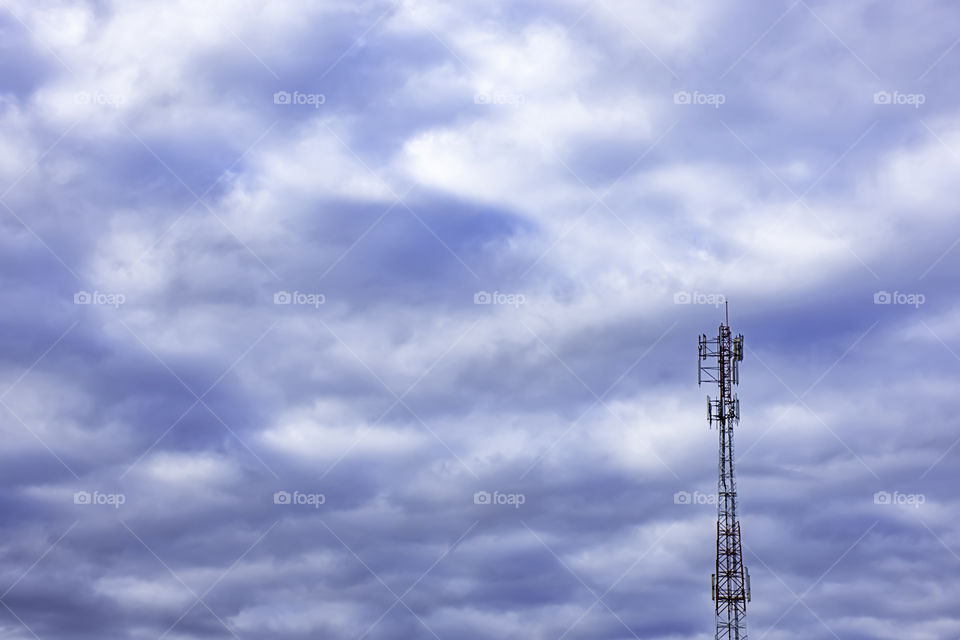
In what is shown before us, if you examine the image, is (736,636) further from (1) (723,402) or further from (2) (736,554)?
(1) (723,402)

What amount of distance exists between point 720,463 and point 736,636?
16698 millimetres

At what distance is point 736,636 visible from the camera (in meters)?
127

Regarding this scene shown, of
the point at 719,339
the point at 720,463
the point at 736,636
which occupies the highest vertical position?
the point at 719,339

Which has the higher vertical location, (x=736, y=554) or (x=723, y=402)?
A: (x=723, y=402)

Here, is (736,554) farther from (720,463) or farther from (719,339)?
(719,339)

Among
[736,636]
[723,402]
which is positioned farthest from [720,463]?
[736,636]

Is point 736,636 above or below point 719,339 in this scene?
below

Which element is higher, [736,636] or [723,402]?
[723,402]

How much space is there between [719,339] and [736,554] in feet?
68.8

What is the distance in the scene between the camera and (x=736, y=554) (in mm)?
129125

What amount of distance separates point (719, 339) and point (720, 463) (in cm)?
1222

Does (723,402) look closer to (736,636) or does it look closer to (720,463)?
(720,463)

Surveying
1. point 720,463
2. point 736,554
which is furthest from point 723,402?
point 736,554

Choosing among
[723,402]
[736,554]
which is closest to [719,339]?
[723,402]
